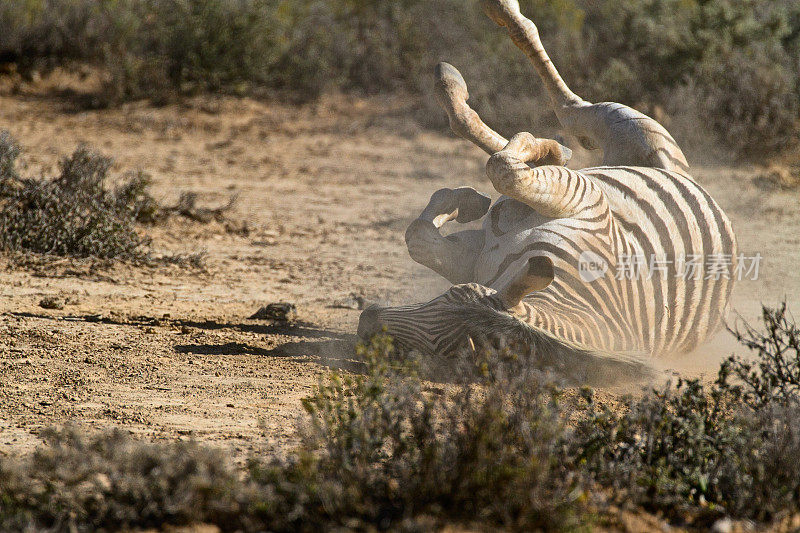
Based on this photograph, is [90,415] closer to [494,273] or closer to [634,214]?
[494,273]

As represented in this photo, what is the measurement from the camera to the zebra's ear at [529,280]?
3.37 m

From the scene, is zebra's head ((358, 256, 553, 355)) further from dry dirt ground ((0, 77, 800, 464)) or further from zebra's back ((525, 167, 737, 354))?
dry dirt ground ((0, 77, 800, 464))

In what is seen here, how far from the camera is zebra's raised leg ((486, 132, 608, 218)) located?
3766 mm

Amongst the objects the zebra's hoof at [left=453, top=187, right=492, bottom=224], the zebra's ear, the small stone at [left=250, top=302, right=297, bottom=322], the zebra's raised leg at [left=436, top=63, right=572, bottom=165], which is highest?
the zebra's raised leg at [left=436, top=63, right=572, bottom=165]

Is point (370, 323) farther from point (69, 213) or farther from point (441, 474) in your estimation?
point (69, 213)

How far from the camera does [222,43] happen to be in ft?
35.4

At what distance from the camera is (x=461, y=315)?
358 cm

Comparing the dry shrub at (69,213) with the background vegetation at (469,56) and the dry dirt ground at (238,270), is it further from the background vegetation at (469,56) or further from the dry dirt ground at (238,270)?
the background vegetation at (469,56)

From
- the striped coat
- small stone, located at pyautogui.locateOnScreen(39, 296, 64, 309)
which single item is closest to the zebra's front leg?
the striped coat

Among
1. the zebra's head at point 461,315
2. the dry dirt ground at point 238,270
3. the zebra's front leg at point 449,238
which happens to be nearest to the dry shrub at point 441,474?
the zebra's head at point 461,315

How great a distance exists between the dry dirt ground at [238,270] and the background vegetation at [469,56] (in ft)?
1.48

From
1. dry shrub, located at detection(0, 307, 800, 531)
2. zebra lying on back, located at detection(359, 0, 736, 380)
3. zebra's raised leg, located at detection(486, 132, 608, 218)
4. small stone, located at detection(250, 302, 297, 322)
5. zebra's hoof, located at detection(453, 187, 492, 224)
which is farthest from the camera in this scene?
small stone, located at detection(250, 302, 297, 322)

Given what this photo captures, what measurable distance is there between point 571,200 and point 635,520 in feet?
5.58

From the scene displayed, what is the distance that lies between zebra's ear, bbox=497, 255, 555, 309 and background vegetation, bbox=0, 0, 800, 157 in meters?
6.79
